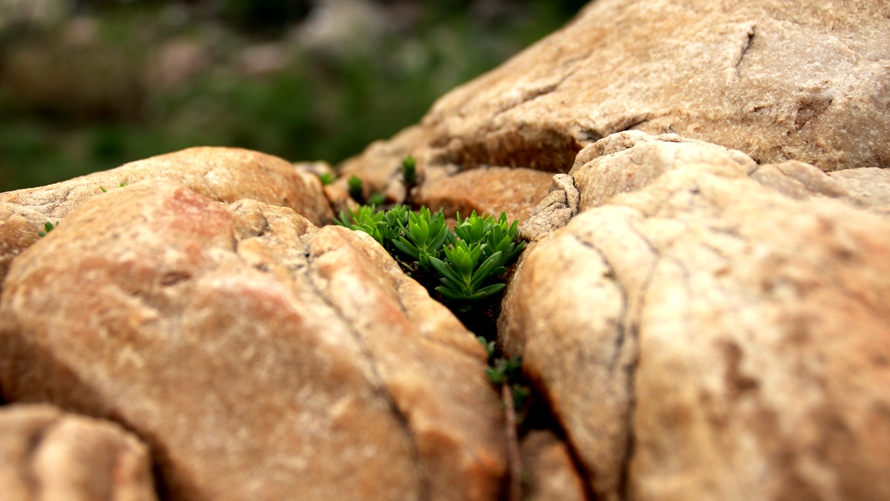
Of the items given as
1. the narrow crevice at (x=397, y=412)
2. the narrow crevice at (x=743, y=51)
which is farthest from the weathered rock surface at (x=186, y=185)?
the narrow crevice at (x=743, y=51)


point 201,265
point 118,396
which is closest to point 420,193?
point 201,265

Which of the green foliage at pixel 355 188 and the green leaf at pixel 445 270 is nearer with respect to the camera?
the green leaf at pixel 445 270

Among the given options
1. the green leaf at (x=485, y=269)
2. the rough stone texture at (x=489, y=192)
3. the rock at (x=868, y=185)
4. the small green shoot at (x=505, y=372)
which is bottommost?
the small green shoot at (x=505, y=372)

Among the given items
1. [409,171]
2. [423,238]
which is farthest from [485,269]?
[409,171]

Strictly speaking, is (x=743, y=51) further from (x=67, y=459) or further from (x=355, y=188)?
(x=67, y=459)

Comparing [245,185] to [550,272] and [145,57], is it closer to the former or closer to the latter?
[550,272]

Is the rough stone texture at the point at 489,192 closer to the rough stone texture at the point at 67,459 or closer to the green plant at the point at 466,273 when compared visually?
the green plant at the point at 466,273

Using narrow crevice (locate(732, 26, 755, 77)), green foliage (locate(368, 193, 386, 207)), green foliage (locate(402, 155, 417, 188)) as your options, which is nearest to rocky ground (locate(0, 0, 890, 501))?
narrow crevice (locate(732, 26, 755, 77))
